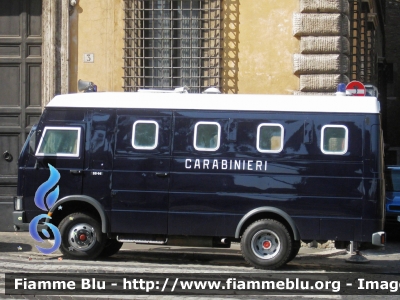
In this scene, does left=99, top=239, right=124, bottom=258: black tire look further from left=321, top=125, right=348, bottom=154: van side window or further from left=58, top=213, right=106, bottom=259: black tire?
left=321, top=125, right=348, bottom=154: van side window

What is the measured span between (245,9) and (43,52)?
13.1 ft

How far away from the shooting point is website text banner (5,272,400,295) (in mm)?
9062

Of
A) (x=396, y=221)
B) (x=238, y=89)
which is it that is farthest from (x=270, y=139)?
(x=396, y=221)

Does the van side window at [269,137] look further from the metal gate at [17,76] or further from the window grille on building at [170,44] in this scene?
the metal gate at [17,76]

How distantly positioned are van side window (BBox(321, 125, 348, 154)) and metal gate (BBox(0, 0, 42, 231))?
20.8 feet

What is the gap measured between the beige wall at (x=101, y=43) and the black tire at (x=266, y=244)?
5.10 metres

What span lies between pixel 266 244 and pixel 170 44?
5362 mm

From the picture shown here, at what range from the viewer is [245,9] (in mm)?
14953

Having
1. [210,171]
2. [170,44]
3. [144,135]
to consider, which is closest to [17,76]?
[170,44]

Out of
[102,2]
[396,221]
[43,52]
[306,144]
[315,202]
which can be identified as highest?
[102,2]

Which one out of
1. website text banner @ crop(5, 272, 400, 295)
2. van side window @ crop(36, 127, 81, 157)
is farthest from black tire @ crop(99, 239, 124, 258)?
website text banner @ crop(5, 272, 400, 295)

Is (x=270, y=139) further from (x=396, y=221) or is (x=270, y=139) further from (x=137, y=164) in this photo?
(x=396, y=221)

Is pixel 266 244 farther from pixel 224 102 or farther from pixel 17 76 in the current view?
pixel 17 76

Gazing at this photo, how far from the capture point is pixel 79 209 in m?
11.9
